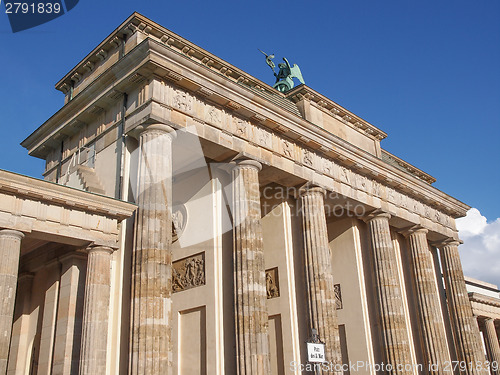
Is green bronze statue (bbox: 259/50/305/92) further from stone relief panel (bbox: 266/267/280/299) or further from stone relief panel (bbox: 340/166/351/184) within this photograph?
stone relief panel (bbox: 266/267/280/299)

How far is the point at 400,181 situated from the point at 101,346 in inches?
681

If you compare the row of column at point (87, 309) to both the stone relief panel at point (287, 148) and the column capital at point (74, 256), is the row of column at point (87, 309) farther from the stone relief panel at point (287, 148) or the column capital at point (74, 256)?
the stone relief panel at point (287, 148)

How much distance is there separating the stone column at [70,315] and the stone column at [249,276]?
4.78m

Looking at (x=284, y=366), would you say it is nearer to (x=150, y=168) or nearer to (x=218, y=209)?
(x=218, y=209)

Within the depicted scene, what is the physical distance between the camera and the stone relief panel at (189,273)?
18.3m

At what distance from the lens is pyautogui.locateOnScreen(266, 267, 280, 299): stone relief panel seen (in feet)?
67.8

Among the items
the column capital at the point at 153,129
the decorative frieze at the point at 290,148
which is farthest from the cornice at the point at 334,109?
the column capital at the point at 153,129

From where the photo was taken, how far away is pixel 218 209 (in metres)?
18.6

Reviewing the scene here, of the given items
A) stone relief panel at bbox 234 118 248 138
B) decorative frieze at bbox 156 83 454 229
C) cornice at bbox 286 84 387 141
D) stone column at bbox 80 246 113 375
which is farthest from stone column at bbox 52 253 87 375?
cornice at bbox 286 84 387 141

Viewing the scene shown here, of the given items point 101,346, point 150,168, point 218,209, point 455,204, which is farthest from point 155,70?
point 455,204

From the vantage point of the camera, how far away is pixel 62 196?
13266 mm

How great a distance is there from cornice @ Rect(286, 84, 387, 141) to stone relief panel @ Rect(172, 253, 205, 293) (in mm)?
8924

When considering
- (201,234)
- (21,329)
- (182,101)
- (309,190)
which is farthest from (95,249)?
(309,190)

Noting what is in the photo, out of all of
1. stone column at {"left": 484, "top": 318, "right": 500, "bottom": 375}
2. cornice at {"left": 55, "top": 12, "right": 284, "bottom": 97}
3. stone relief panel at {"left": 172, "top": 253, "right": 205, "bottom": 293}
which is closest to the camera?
stone relief panel at {"left": 172, "top": 253, "right": 205, "bottom": 293}
